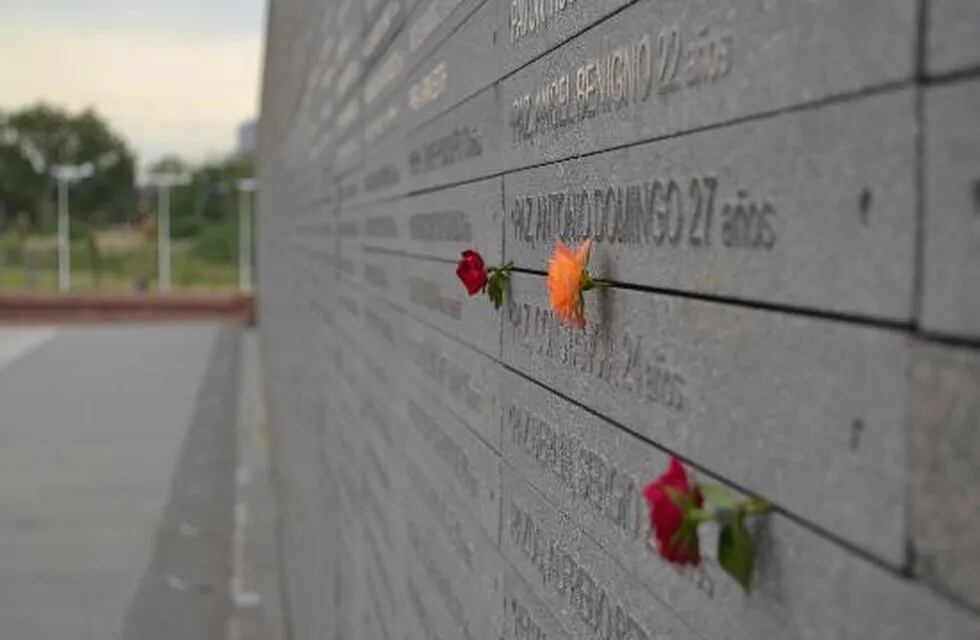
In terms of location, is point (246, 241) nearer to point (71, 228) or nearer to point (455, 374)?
point (71, 228)

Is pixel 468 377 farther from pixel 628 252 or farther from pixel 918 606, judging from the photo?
pixel 918 606

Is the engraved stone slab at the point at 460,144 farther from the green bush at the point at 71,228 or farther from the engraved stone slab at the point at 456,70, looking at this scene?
the green bush at the point at 71,228

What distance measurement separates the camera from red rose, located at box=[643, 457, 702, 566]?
126 cm

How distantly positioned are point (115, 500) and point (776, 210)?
1340 centimetres

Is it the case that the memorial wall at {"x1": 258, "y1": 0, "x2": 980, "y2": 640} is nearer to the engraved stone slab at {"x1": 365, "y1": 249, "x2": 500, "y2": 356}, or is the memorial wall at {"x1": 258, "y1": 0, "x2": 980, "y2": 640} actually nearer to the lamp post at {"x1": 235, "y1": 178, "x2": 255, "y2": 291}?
the engraved stone slab at {"x1": 365, "y1": 249, "x2": 500, "y2": 356}

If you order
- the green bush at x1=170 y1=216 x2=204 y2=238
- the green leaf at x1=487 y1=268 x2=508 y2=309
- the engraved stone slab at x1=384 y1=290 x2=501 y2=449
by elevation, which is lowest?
the green bush at x1=170 y1=216 x2=204 y2=238

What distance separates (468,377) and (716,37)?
1.43 metres

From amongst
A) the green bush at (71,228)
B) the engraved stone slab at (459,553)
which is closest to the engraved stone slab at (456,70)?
the engraved stone slab at (459,553)

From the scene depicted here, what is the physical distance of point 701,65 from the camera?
1394mm

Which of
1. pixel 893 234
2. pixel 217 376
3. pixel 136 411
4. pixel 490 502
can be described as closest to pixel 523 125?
pixel 490 502

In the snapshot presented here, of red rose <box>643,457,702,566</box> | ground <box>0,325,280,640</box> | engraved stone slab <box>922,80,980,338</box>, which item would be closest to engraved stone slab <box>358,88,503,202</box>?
red rose <box>643,457,702,566</box>

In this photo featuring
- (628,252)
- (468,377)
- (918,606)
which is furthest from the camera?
(468,377)

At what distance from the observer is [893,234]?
1.02 meters

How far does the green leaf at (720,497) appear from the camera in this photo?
1243mm
